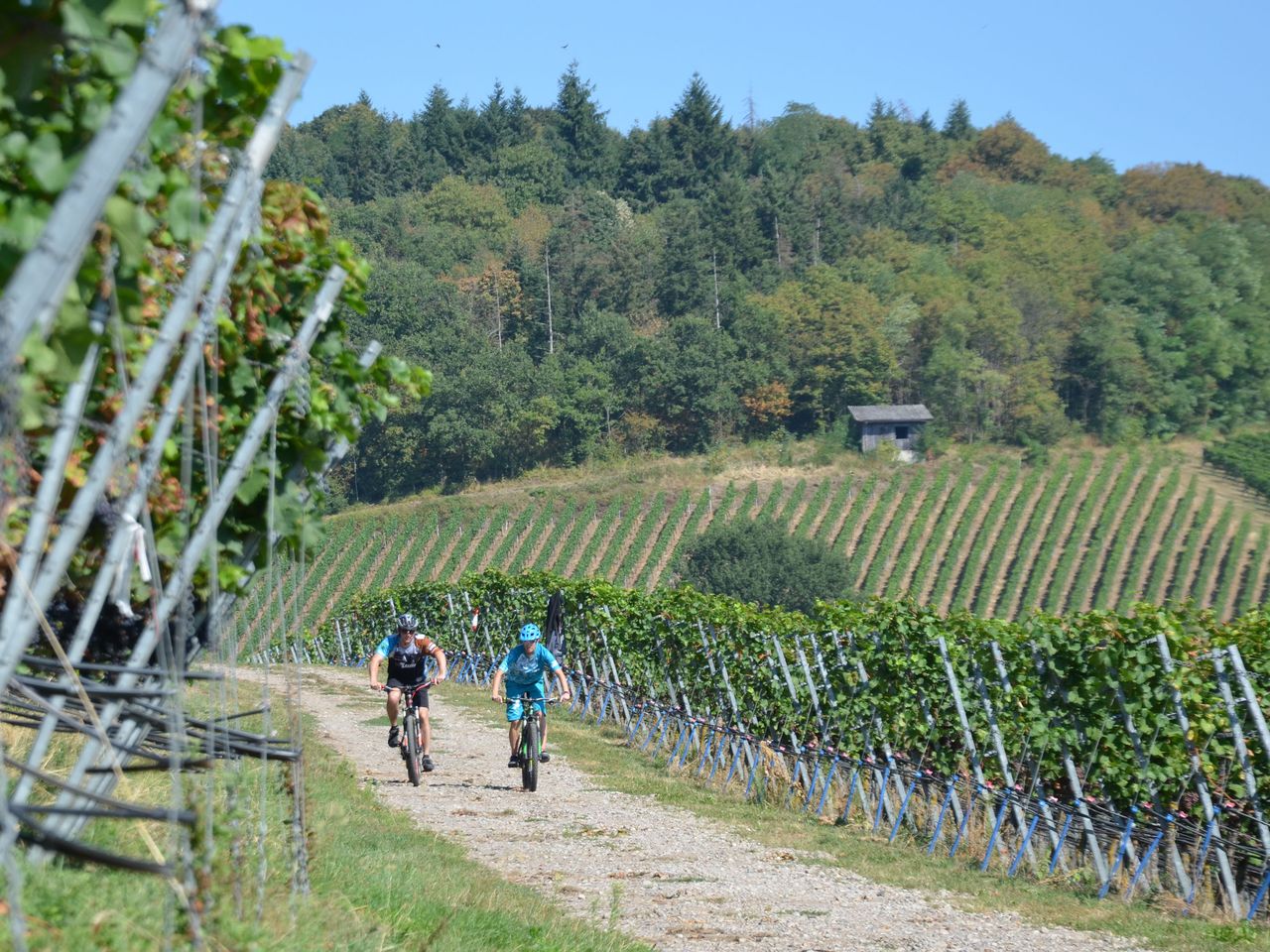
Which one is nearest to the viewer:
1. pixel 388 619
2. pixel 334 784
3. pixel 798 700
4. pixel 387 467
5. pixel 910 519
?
pixel 334 784

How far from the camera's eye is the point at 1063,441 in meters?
85.5

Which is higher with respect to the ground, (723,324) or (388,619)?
(723,324)

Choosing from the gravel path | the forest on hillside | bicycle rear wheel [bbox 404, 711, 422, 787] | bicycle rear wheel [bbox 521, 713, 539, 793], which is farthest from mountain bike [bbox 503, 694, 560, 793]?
the forest on hillside

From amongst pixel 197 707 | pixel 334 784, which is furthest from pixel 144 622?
pixel 197 707

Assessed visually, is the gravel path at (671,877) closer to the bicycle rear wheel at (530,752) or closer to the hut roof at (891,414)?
the bicycle rear wheel at (530,752)

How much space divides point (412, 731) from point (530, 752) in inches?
44.4

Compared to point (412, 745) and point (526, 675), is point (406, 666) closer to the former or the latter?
point (412, 745)

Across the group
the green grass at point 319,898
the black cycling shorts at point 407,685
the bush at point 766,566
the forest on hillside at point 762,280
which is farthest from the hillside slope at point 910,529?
the green grass at point 319,898

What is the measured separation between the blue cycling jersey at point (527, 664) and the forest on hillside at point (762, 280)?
5778cm

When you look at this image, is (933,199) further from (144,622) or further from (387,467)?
(144,622)

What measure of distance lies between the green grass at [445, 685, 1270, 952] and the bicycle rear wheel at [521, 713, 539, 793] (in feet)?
1.27

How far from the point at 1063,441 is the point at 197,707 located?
249ft

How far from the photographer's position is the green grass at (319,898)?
480cm

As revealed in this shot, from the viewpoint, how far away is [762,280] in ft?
352
